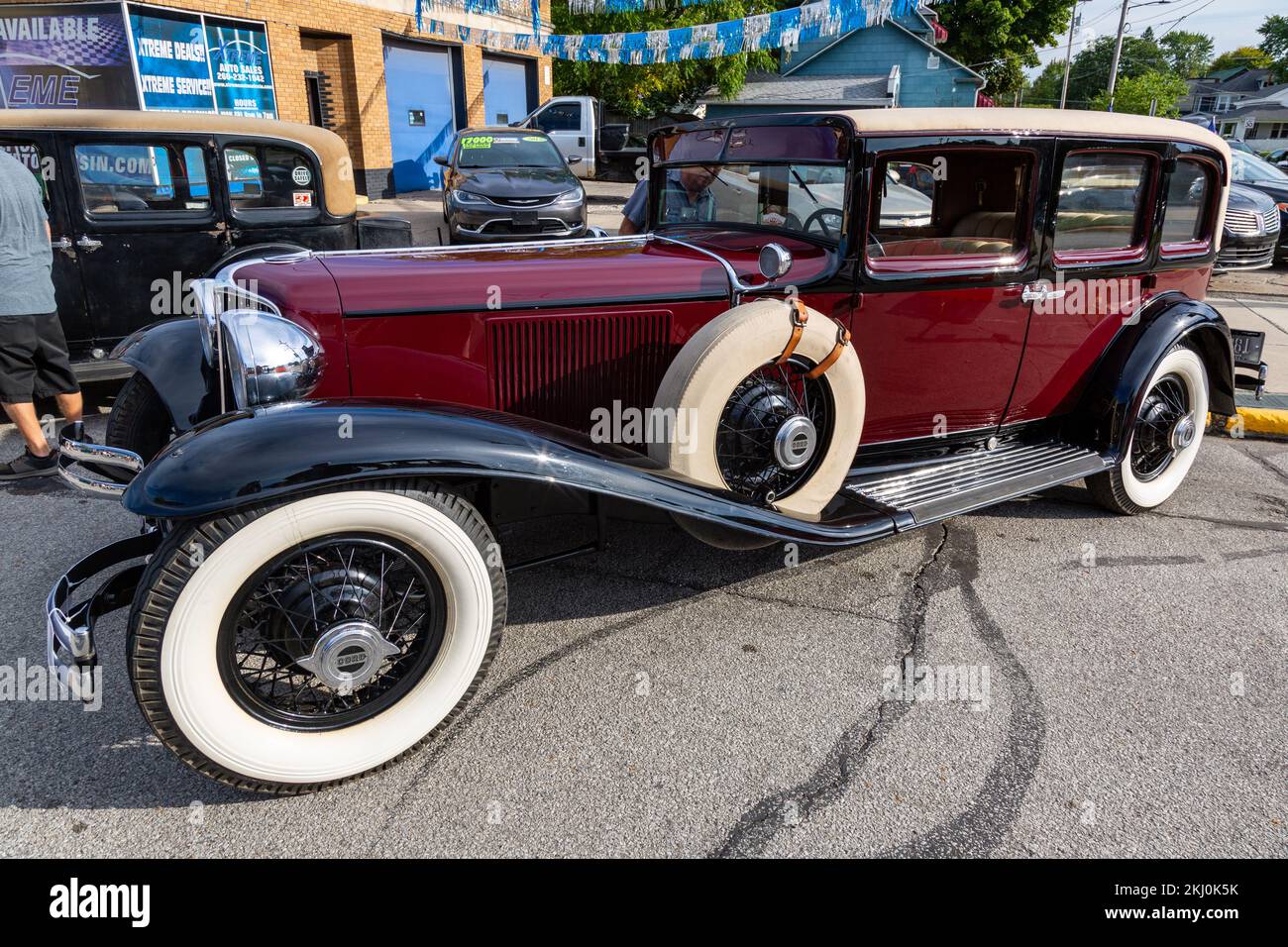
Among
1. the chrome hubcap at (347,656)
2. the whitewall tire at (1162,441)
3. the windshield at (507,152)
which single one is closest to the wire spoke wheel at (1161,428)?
the whitewall tire at (1162,441)

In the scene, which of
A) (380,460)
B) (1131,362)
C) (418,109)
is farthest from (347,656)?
(418,109)

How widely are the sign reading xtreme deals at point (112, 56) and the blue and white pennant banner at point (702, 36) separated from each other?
4917mm

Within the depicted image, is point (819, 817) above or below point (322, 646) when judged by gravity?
below

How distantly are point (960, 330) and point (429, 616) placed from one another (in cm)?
244

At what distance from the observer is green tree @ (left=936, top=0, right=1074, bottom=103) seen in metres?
34.2

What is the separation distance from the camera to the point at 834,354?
293 centimetres

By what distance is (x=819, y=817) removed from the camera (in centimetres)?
221

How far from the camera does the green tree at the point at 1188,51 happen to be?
104m

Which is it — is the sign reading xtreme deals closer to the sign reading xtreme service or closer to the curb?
the sign reading xtreme service

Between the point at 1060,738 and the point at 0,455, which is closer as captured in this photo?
the point at 1060,738
